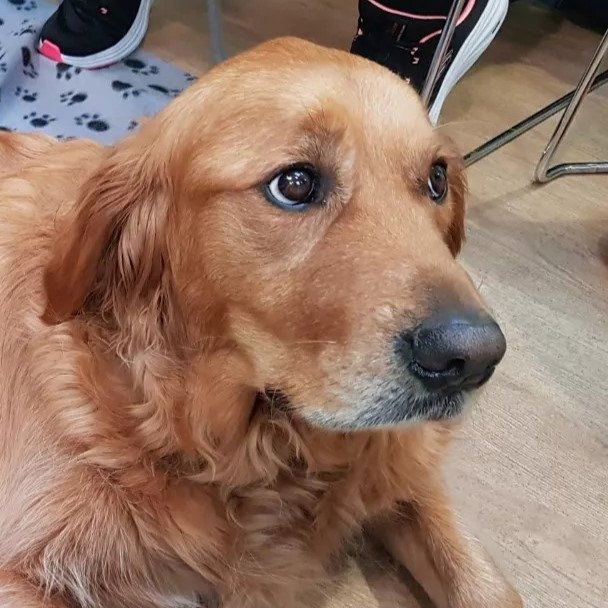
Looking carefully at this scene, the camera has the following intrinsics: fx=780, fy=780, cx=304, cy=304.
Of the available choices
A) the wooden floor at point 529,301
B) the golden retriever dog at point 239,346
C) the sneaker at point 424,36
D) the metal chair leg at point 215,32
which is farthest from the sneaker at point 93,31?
the golden retriever dog at point 239,346

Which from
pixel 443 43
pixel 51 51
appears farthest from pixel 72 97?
pixel 443 43

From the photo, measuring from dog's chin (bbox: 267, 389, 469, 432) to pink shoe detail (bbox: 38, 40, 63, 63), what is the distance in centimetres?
206

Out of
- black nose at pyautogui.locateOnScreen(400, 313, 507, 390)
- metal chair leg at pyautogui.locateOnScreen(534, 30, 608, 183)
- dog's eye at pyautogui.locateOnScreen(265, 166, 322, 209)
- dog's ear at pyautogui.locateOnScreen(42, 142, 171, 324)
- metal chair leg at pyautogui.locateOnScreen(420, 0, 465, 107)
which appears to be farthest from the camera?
metal chair leg at pyautogui.locateOnScreen(534, 30, 608, 183)

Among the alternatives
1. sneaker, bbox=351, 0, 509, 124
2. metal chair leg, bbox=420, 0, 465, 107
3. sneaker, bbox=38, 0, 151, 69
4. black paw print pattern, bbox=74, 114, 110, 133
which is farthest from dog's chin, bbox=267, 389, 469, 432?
sneaker, bbox=38, 0, 151, 69

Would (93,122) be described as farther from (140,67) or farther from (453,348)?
(453,348)

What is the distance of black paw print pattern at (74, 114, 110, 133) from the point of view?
2.49 metres

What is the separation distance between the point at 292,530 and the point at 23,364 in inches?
21.7

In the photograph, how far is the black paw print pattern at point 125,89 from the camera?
104 inches

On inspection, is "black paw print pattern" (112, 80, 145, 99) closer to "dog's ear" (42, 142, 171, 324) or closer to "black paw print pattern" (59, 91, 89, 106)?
"black paw print pattern" (59, 91, 89, 106)

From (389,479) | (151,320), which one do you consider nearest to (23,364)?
(151,320)

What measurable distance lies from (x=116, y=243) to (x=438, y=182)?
1.79ft

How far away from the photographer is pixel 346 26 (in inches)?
124

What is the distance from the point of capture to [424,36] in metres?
2.37

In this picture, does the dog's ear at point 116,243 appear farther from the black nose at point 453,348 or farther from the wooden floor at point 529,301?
the wooden floor at point 529,301
